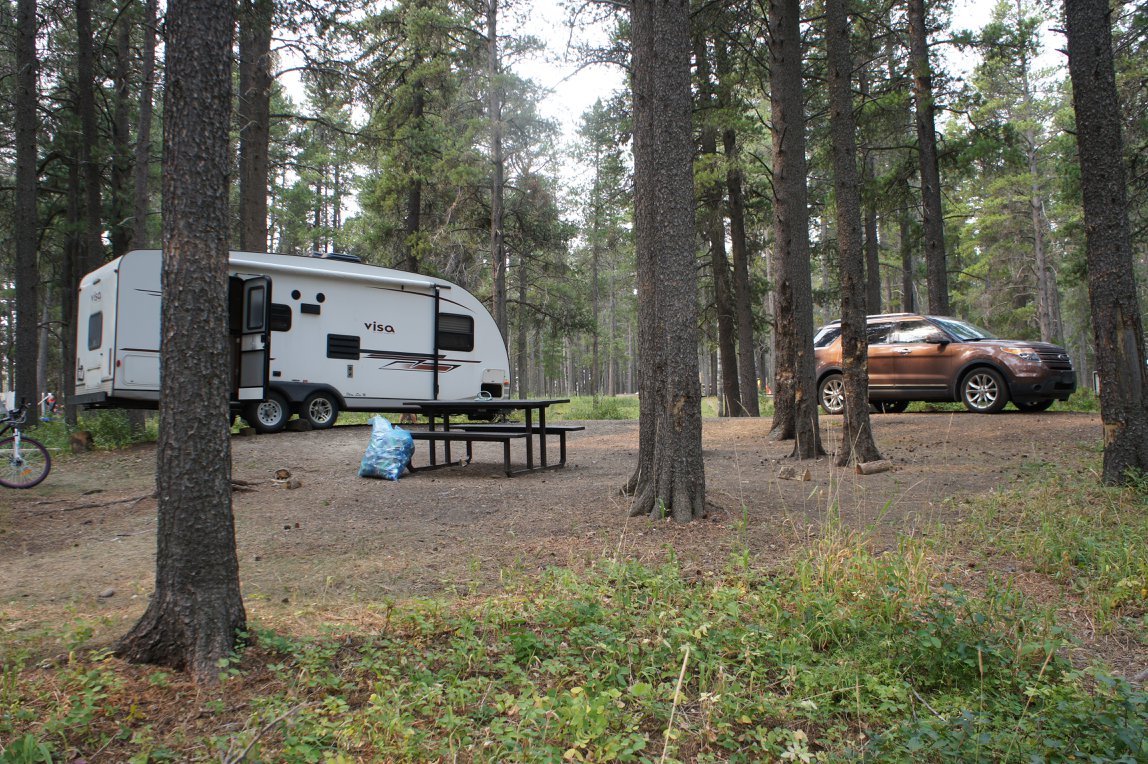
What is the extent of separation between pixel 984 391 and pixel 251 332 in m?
12.6

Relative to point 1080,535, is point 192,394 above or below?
above

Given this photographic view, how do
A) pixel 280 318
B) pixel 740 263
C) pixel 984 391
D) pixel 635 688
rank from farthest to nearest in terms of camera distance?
pixel 740 263 → pixel 280 318 → pixel 984 391 → pixel 635 688

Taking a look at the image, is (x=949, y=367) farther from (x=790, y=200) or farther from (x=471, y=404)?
(x=471, y=404)

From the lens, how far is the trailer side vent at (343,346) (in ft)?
44.7

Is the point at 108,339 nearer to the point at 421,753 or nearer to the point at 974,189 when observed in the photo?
the point at 421,753

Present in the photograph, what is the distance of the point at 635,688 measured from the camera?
2850 millimetres

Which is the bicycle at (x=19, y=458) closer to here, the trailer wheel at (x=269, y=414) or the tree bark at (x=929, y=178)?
the trailer wheel at (x=269, y=414)

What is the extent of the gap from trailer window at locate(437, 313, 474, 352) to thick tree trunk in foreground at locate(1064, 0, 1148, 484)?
11.4 meters

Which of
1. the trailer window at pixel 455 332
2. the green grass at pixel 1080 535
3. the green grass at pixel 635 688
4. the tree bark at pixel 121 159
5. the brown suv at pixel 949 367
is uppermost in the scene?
the tree bark at pixel 121 159

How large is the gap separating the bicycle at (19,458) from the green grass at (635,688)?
6444mm

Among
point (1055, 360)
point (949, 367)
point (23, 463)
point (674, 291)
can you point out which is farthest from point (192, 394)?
point (1055, 360)

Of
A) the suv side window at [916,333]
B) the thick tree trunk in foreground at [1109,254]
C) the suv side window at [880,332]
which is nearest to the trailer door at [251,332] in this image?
the suv side window at [880,332]

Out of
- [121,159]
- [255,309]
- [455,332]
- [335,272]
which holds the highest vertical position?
[121,159]

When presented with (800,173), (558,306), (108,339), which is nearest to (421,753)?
(800,173)
